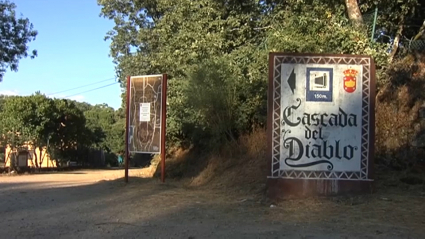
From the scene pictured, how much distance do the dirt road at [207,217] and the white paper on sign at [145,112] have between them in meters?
3.34

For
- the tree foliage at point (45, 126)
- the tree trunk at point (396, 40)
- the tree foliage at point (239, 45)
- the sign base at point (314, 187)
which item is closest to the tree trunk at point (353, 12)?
the tree foliage at point (239, 45)

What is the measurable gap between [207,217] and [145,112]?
6.63 metres

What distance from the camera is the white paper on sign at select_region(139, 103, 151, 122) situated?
14.6 metres

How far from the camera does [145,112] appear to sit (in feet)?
48.0

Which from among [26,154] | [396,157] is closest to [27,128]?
[26,154]

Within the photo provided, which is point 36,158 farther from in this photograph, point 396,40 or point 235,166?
point 396,40

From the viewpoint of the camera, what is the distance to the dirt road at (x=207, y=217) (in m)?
7.40

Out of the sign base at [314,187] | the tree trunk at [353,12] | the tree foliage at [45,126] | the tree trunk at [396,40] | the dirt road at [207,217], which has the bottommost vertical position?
the dirt road at [207,217]

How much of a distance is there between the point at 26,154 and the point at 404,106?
2228 cm

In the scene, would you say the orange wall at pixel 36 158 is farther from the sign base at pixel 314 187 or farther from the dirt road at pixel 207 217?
the sign base at pixel 314 187

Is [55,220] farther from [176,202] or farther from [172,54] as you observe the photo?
[172,54]

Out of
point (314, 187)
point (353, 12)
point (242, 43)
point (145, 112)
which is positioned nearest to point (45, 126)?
point (242, 43)

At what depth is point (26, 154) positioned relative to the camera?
1117 inches

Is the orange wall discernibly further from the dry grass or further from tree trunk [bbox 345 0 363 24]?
tree trunk [bbox 345 0 363 24]
